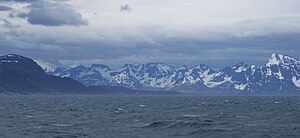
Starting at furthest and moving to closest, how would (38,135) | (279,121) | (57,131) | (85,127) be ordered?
1. (279,121)
2. (85,127)
3. (57,131)
4. (38,135)

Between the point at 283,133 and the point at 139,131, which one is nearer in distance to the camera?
the point at 283,133

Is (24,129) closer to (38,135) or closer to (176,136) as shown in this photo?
(38,135)

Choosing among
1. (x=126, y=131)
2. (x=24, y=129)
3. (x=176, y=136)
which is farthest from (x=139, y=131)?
(x=24, y=129)

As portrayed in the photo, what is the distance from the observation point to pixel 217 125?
90312 mm

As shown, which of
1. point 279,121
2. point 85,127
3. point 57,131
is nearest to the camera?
point 57,131

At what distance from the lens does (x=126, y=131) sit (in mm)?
81938

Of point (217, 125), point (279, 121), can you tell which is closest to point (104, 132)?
point (217, 125)

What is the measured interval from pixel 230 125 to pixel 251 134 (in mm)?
13414

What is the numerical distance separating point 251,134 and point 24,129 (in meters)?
36.7

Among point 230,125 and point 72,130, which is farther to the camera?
point 230,125

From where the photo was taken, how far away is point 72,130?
83750mm

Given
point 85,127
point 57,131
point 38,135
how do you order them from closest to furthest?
point 38,135 < point 57,131 < point 85,127

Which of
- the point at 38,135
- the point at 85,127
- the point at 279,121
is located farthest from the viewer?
the point at 279,121

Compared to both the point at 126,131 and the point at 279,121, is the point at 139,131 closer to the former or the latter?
the point at 126,131
